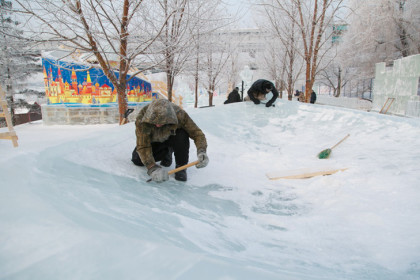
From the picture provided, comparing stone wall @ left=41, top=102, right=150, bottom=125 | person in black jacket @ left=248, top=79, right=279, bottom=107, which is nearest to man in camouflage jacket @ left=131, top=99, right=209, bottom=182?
person in black jacket @ left=248, top=79, right=279, bottom=107

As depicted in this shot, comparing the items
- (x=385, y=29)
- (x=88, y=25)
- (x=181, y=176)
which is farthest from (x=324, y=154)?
(x=385, y=29)

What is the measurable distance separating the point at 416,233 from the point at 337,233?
17.4 inches

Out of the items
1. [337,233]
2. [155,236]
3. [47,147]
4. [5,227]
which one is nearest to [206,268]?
[155,236]

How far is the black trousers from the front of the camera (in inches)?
105

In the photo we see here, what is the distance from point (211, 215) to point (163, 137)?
3.52 ft

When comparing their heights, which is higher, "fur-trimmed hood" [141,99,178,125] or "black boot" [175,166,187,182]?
"fur-trimmed hood" [141,99,178,125]

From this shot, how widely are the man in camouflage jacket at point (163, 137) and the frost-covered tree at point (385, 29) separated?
15922 millimetres

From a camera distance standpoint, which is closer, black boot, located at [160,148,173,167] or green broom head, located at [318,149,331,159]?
black boot, located at [160,148,173,167]

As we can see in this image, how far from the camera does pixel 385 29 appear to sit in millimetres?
16672

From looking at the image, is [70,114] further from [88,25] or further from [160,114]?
[160,114]

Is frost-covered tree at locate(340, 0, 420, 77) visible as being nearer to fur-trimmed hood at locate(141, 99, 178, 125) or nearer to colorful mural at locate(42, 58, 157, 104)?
colorful mural at locate(42, 58, 157, 104)

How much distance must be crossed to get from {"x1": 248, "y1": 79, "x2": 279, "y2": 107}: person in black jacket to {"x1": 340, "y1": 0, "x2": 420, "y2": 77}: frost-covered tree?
Result: 12.4 metres

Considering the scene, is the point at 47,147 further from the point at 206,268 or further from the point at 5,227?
the point at 206,268

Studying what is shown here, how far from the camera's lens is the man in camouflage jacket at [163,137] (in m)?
2.35
